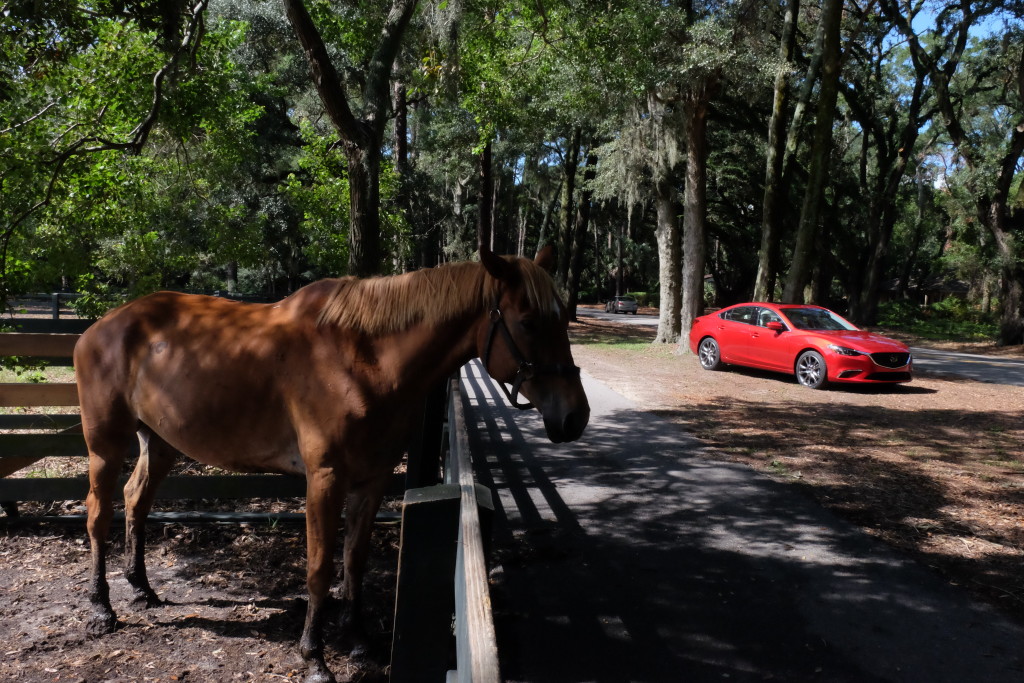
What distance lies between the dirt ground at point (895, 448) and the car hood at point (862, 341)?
0.89 metres

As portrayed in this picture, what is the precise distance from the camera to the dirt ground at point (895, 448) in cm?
563

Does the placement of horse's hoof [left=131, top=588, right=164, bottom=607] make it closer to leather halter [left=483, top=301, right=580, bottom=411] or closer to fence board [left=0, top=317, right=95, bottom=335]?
leather halter [left=483, top=301, right=580, bottom=411]

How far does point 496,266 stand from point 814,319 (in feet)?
45.6

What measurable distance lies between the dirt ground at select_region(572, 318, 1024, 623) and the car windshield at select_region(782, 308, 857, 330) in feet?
4.21

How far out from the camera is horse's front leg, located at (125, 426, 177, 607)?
4.23 metres

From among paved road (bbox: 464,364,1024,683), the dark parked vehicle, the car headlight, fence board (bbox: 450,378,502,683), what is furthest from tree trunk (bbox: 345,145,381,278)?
the dark parked vehicle

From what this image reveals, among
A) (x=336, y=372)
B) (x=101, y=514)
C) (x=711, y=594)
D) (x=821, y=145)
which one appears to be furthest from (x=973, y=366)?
(x=101, y=514)

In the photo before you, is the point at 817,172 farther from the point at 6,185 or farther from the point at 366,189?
the point at 6,185

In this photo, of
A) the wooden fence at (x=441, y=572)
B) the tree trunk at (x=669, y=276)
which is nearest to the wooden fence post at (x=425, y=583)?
the wooden fence at (x=441, y=572)

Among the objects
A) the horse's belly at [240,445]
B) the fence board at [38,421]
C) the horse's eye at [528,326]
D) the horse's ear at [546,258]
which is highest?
the horse's ear at [546,258]

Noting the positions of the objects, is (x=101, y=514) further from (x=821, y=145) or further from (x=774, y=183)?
(x=774, y=183)

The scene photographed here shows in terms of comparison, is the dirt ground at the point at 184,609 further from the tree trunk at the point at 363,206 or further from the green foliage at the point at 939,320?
the green foliage at the point at 939,320

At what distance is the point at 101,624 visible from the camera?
155 inches

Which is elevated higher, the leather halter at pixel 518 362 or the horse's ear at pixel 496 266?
the horse's ear at pixel 496 266
